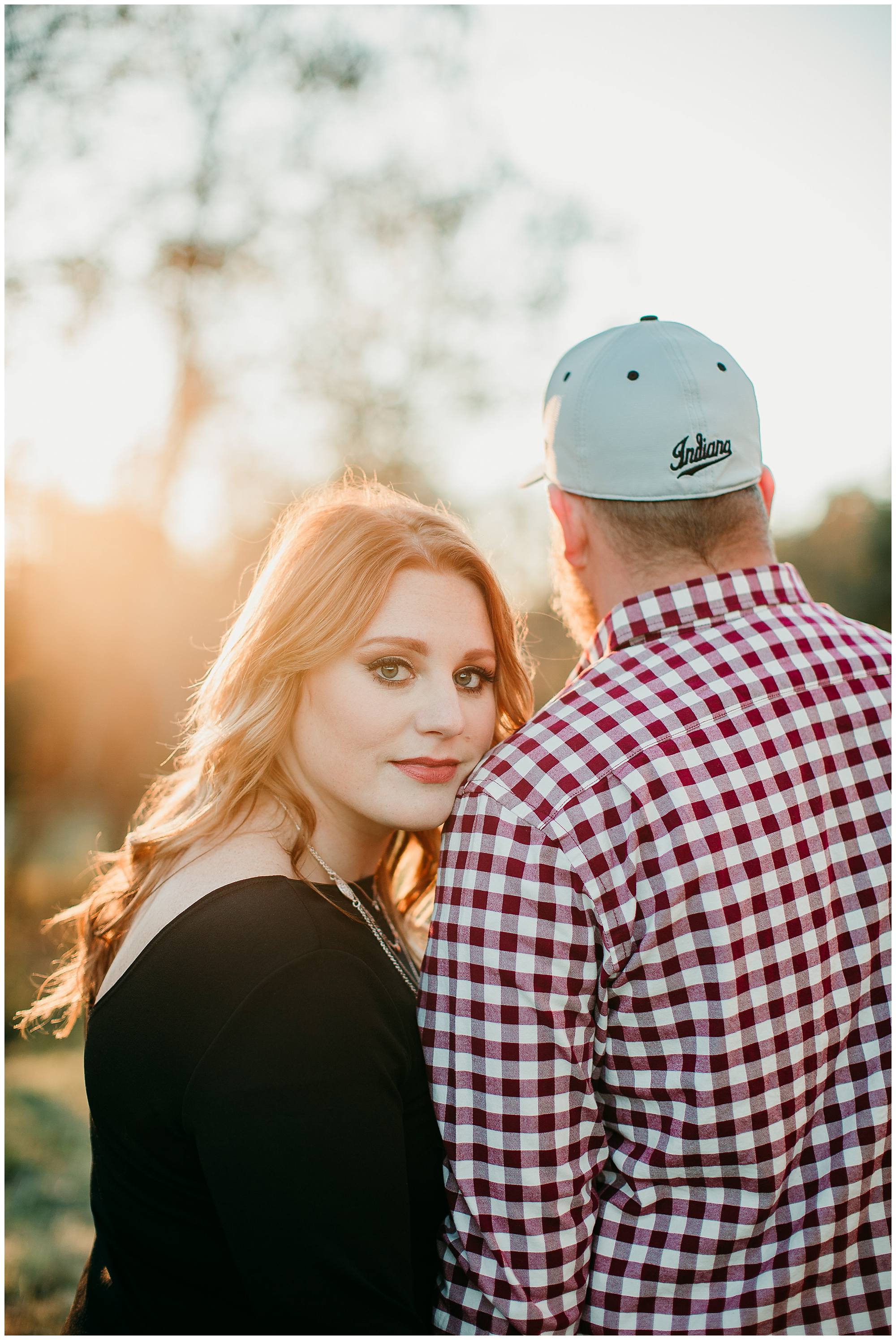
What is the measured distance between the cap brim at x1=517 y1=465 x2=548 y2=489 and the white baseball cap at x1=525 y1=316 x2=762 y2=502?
0.58 ft

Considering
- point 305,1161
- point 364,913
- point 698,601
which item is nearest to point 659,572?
point 698,601

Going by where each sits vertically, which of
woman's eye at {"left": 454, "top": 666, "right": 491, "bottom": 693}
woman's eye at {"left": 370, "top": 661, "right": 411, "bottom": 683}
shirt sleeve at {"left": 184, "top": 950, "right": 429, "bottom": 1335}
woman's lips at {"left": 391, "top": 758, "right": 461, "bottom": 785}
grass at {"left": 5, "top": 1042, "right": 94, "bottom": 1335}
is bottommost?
grass at {"left": 5, "top": 1042, "right": 94, "bottom": 1335}

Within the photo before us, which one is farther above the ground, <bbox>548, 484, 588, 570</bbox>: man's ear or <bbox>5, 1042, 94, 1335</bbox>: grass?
<bbox>548, 484, 588, 570</bbox>: man's ear

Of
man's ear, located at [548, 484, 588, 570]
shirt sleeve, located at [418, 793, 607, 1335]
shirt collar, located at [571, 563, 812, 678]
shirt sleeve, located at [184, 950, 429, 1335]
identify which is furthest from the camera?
man's ear, located at [548, 484, 588, 570]

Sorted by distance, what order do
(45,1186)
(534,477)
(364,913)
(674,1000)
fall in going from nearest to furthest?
(674,1000) → (364,913) → (534,477) → (45,1186)

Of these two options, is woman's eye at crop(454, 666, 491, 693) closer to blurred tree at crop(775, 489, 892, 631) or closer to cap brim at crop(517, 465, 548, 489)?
cap brim at crop(517, 465, 548, 489)

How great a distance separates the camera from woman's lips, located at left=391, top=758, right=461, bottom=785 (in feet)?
5.83

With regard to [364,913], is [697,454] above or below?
above

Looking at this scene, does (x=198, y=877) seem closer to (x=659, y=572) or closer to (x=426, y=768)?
(x=426, y=768)

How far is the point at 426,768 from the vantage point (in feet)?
5.87

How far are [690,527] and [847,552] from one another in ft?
34.7

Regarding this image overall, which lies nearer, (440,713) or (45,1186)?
(440,713)

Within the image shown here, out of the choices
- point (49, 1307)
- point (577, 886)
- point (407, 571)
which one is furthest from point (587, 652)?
point (49, 1307)

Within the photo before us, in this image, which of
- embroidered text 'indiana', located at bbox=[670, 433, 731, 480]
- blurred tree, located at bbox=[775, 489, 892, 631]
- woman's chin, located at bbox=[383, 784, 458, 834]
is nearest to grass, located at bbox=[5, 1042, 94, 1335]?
woman's chin, located at bbox=[383, 784, 458, 834]
